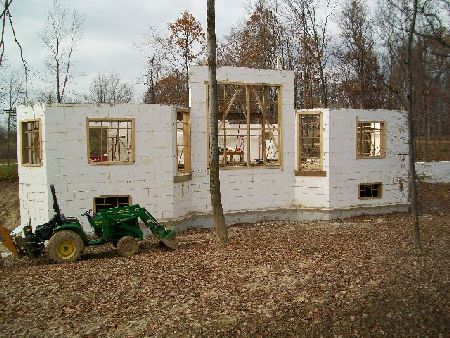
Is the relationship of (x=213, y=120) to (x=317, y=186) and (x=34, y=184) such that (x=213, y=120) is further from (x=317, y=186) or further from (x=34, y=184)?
(x=317, y=186)

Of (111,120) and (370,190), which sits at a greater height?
(111,120)

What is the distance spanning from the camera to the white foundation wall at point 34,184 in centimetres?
1253

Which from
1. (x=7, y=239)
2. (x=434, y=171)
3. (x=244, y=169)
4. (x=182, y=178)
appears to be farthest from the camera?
(x=434, y=171)

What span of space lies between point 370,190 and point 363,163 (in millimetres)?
1187

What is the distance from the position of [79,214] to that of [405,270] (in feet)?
28.3

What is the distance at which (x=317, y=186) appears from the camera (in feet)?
51.9

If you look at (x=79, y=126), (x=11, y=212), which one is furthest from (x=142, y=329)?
(x=11, y=212)

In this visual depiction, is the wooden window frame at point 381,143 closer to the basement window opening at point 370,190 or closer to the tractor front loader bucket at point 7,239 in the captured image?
the basement window opening at point 370,190

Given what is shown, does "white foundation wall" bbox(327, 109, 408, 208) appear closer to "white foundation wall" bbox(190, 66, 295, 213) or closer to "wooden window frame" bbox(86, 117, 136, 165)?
"white foundation wall" bbox(190, 66, 295, 213)

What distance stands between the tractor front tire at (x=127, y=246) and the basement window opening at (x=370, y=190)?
913cm

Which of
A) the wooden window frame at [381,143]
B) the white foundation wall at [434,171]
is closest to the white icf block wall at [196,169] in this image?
the wooden window frame at [381,143]

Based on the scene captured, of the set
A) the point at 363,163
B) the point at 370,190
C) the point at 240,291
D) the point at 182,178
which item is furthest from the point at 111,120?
the point at 370,190

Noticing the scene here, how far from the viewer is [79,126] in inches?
496

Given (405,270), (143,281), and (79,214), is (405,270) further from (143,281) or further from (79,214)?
(79,214)
